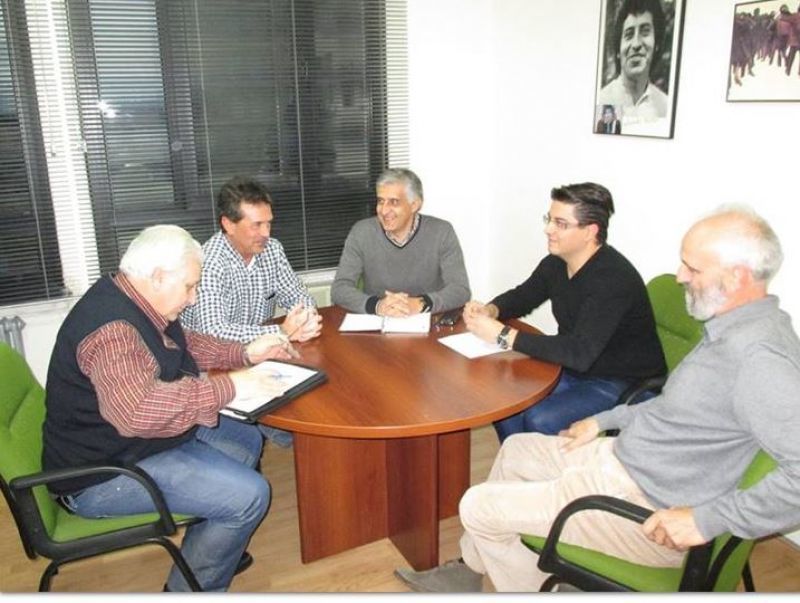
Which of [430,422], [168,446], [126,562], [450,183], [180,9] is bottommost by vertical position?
[126,562]

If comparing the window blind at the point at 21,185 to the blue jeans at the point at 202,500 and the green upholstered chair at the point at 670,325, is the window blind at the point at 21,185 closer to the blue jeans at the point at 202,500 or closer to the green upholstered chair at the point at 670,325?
the blue jeans at the point at 202,500

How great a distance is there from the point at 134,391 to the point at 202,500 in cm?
39

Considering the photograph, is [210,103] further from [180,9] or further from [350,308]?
[350,308]

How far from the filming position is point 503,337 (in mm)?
2281

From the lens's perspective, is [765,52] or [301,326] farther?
[301,326]

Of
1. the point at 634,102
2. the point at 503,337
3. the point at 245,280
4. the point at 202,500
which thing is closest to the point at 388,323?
the point at 503,337

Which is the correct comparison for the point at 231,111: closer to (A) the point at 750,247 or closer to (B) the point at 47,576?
(B) the point at 47,576

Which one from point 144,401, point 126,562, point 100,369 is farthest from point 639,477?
point 126,562

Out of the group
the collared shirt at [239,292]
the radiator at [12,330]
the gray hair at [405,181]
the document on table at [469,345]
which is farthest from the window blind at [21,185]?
the document on table at [469,345]

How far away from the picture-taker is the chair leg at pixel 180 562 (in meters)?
1.86

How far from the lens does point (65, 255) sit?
10.8 feet

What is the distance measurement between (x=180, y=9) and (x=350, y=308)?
5.68 ft

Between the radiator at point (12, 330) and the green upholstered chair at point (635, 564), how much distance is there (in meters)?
2.60

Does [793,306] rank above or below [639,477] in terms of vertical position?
above
